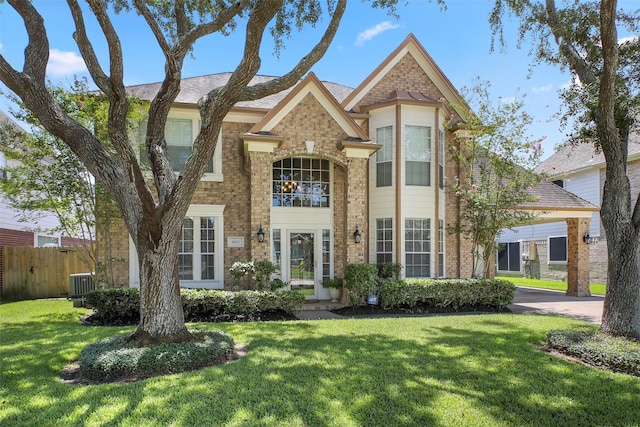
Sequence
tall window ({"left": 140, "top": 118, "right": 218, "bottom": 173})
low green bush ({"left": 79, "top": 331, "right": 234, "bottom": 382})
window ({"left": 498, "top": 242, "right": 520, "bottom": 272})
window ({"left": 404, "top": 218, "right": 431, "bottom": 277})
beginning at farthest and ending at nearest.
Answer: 1. window ({"left": 498, "top": 242, "right": 520, "bottom": 272})
2. window ({"left": 404, "top": 218, "right": 431, "bottom": 277})
3. tall window ({"left": 140, "top": 118, "right": 218, "bottom": 173})
4. low green bush ({"left": 79, "top": 331, "right": 234, "bottom": 382})

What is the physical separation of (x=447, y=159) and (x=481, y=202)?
2.57 metres

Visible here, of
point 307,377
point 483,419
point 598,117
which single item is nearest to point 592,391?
point 483,419

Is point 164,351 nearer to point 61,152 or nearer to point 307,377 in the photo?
point 307,377

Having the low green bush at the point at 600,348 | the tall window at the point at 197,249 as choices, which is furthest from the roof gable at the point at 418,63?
the low green bush at the point at 600,348

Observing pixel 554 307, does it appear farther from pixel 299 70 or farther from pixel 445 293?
pixel 299 70

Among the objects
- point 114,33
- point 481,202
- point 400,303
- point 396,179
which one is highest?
point 114,33

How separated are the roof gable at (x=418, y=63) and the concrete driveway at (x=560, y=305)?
7.18 meters

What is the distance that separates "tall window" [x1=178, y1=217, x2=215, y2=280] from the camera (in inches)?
472

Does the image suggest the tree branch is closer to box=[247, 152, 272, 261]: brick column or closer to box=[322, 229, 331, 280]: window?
box=[247, 152, 272, 261]: brick column

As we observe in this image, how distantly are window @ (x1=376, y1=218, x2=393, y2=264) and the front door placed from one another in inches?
84.6

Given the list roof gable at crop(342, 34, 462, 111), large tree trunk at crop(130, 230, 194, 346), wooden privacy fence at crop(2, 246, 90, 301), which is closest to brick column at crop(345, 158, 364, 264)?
roof gable at crop(342, 34, 462, 111)

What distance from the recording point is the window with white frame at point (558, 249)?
1992cm

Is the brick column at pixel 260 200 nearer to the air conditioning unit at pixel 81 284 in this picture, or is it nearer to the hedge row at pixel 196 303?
the hedge row at pixel 196 303

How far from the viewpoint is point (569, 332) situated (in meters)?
7.07
